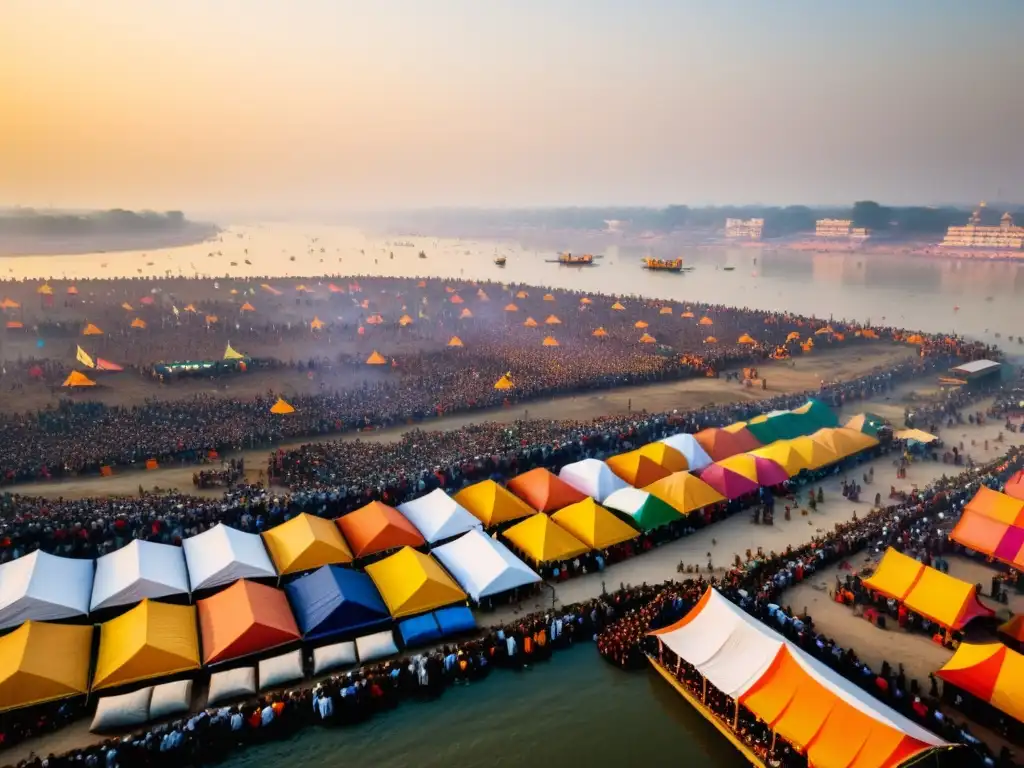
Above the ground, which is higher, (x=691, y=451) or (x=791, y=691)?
(x=691, y=451)

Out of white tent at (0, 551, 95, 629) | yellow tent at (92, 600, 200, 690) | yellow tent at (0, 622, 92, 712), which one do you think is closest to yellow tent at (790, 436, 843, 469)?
yellow tent at (92, 600, 200, 690)

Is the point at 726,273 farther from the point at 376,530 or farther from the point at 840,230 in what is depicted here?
the point at 376,530

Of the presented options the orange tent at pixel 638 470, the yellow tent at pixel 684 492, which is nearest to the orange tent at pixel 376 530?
the yellow tent at pixel 684 492

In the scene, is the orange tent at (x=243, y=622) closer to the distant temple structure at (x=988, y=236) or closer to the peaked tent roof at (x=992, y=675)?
the peaked tent roof at (x=992, y=675)

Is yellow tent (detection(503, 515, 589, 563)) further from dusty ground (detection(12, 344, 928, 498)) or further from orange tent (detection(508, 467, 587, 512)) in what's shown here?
dusty ground (detection(12, 344, 928, 498))

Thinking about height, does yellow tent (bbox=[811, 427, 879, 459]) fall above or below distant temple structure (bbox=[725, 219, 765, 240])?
below

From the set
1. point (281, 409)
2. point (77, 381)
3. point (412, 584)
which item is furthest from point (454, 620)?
point (77, 381)
